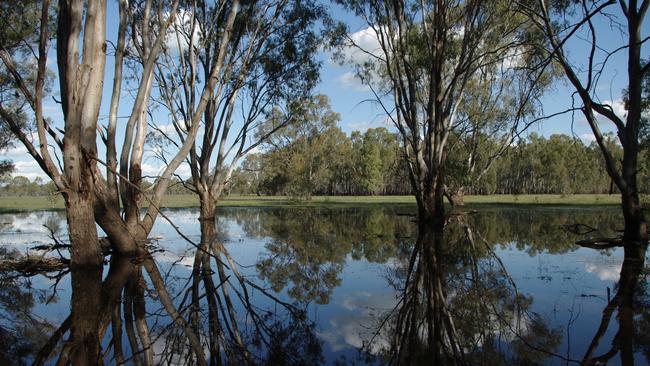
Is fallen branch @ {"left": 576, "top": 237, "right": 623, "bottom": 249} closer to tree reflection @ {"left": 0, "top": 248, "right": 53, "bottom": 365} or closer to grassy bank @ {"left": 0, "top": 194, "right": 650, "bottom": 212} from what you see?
tree reflection @ {"left": 0, "top": 248, "right": 53, "bottom": 365}

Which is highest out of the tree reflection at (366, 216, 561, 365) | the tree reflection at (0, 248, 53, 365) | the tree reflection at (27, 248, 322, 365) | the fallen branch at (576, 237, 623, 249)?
the fallen branch at (576, 237, 623, 249)

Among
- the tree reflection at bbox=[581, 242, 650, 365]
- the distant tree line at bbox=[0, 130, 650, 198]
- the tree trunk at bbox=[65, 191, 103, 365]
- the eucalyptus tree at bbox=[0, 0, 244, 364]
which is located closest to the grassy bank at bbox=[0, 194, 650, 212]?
the distant tree line at bbox=[0, 130, 650, 198]

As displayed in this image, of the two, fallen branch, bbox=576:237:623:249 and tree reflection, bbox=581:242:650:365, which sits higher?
fallen branch, bbox=576:237:623:249

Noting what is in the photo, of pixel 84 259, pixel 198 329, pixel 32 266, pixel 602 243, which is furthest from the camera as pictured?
pixel 602 243

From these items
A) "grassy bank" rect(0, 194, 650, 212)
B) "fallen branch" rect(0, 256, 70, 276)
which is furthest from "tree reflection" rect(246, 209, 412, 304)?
"grassy bank" rect(0, 194, 650, 212)

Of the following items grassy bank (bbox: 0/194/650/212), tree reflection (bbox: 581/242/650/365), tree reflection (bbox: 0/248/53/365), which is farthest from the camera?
grassy bank (bbox: 0/194/650/212)

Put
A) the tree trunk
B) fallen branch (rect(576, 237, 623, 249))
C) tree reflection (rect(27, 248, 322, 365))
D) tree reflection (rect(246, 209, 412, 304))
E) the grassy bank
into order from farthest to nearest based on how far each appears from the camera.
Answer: the grassy bank → fallen branch (rect(576, 237, 623, 249)) → tree reflection (rect(246, 209, 412, 304)) → the tree trunk → tree reflection (rect(27, 248, 322, 365))

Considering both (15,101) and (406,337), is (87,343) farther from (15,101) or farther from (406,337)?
(15,101)

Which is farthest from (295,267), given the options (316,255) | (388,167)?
(388,167)

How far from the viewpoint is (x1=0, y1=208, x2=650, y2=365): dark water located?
3.51 metres

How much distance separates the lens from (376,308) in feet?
16.3

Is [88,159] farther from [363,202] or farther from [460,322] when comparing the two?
[363,202]

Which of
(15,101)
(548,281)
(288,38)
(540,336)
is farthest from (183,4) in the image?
(540,336)

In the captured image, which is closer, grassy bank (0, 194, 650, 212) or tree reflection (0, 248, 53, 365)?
tree reflection (0, 248, 53, 365)
